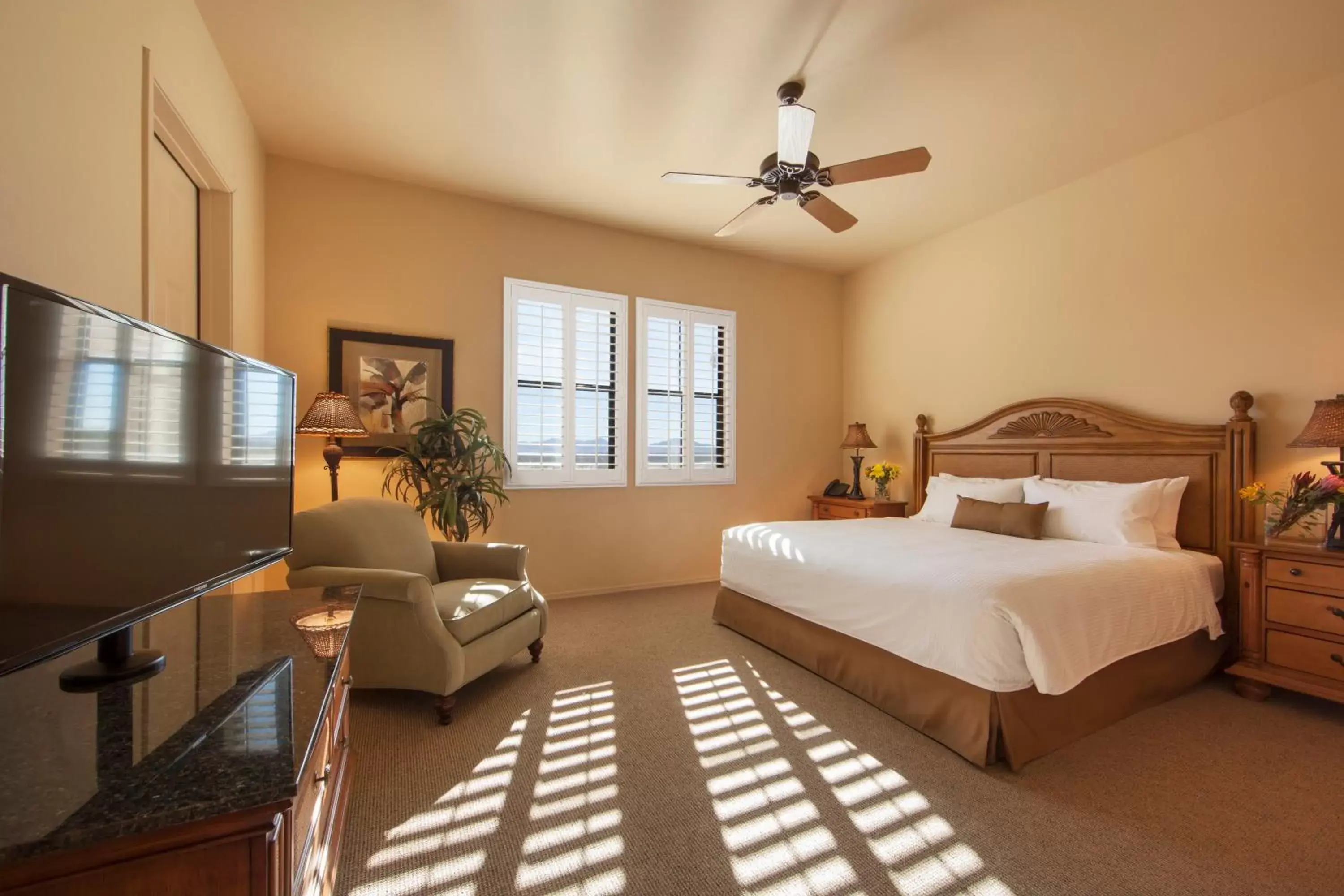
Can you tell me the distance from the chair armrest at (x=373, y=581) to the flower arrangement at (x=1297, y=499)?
4023 millimetres

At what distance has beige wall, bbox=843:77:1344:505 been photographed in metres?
2.89

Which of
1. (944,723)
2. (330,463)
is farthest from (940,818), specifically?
(330,463)

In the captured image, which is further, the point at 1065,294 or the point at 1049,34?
the point at 1065,294

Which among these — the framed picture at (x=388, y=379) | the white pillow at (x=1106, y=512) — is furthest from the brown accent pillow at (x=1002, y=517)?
the framed picture at (x=388, y=379)

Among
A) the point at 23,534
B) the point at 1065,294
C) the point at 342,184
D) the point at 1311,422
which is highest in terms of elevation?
the point at 342,184

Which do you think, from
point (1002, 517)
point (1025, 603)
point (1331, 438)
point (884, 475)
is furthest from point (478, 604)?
point (1331, 438)

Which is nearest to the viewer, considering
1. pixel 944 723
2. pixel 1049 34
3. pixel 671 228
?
pixel 944 723

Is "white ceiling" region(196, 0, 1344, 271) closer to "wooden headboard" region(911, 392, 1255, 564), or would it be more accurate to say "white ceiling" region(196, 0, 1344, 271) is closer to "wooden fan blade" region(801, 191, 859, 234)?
"wooden fan blade" region(801, 191, 859, 234)

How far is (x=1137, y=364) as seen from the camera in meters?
3.56

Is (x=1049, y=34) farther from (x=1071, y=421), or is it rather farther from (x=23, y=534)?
(x=23, y=534)

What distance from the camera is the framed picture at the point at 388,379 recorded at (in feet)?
12.3

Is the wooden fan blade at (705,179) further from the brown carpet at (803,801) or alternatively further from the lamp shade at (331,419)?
the brown carpet at (803,801)

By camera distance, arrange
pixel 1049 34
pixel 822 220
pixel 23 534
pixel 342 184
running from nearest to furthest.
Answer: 1. pixel 23 534
2. pixel 1049 34
3. pixel 822 220
4. pixel 342 184

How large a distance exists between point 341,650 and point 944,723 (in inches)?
85.1
